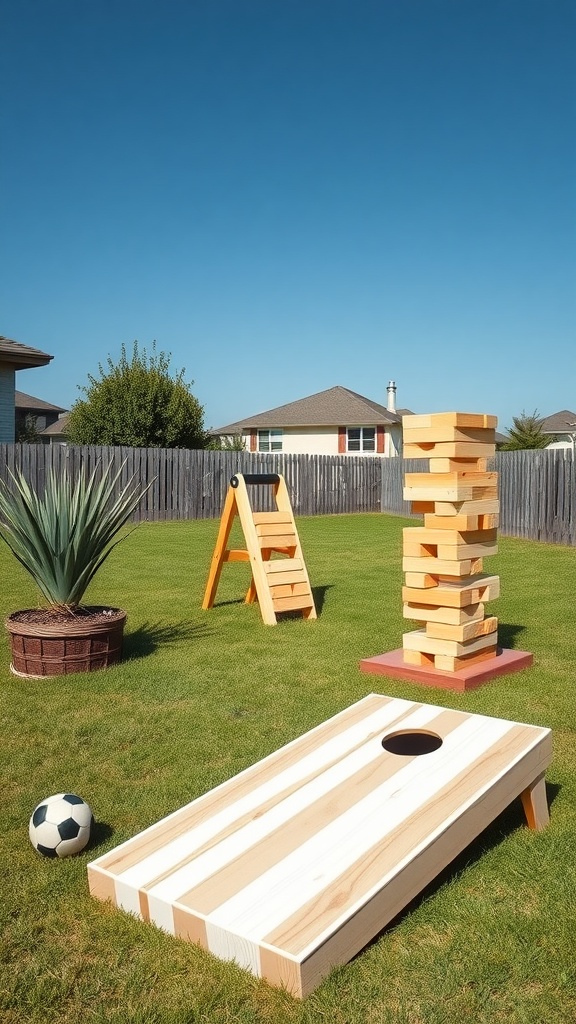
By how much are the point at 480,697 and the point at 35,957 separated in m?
3.48

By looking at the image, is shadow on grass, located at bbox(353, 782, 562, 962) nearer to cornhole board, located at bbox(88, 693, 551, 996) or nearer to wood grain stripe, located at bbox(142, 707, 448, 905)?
cornhole board, located at bbox(88, 693, 551, 996)

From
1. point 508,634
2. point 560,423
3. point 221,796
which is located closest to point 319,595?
point 508,634

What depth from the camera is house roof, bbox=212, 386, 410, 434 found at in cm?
3906

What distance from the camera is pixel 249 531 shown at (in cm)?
799

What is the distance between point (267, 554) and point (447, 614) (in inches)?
124

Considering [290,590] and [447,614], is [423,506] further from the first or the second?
[290,590]

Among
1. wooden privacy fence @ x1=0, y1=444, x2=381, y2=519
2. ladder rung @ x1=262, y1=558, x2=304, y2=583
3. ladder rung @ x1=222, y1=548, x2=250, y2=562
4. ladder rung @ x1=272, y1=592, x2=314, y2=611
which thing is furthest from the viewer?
wooden privacy fence @ x1=0, y1=444, x2=381, y2=519

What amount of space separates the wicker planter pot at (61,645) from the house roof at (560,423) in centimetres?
5800

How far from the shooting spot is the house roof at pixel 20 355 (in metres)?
20.3

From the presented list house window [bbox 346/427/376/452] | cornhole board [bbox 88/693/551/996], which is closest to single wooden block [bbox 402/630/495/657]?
cornhole board [bbox 88/693/551/996]

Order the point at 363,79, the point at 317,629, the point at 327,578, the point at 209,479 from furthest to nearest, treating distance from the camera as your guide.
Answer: the point at 209,479, the point at 363,79, the point at 327,578, the point at 317,629

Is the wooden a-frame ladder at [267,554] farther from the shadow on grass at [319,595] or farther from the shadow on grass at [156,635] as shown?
the shadow on grass at [156,635]

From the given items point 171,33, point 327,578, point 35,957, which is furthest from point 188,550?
point 35,957

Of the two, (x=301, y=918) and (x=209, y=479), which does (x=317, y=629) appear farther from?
(x=209, y=479)
